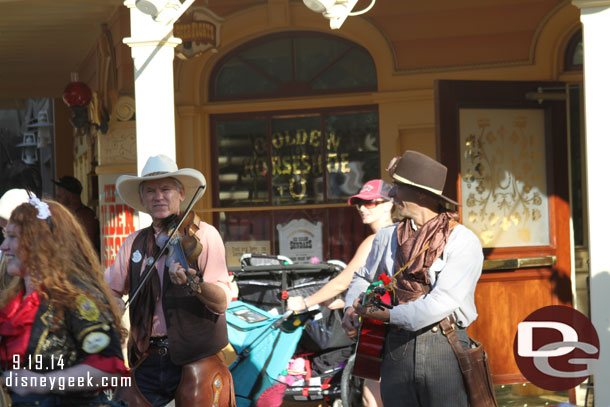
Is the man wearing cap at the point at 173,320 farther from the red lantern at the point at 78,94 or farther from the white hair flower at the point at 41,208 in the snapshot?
→ the red lantern at the point at 78,94

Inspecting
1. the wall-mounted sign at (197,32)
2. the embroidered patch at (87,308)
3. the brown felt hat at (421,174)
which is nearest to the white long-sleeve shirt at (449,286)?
the brown felt hat at (421,174)

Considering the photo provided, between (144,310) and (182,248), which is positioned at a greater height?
(182,248)

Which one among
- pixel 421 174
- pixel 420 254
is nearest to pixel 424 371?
pixel 420 254

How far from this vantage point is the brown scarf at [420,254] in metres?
4.18

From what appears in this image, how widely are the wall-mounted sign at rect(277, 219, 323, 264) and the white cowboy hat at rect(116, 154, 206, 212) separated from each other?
4.32 metres

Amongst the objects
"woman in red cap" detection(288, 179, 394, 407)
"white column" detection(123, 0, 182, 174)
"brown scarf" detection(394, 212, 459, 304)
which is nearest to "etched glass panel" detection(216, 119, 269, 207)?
"woman in red cap" detection(288, 179, 394, 407)

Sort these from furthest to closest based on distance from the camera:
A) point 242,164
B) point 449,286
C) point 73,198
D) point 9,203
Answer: point 73,198
point 242,164
point 449,286
point 9,203

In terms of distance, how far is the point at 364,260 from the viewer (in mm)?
5906

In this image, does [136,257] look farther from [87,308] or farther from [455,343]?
[455,343]

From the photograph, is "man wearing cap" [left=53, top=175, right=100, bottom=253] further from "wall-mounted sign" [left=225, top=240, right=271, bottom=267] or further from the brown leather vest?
the brown leather vest

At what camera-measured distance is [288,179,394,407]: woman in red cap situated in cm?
573

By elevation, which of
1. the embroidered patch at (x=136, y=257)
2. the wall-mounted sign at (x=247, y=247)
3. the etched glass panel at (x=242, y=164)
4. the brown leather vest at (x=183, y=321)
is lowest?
the brown leather vest at (x=183, y=321)

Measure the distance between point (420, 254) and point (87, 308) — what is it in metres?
1.66

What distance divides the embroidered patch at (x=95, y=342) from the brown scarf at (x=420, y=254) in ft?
5.13
